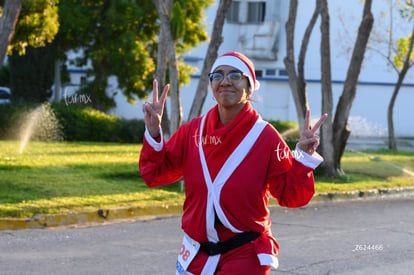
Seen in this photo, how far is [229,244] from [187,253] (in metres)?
0.25

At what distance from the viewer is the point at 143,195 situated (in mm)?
13383

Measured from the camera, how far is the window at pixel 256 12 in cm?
4441

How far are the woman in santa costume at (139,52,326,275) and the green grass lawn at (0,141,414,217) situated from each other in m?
6.96

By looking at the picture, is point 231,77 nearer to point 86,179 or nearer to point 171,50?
point 86,179

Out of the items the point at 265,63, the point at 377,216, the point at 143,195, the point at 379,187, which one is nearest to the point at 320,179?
the point at 379,187

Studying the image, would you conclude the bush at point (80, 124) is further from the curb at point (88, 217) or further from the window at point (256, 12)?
the window at point (256, 12)

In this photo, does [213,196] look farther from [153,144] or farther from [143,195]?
[143,195]

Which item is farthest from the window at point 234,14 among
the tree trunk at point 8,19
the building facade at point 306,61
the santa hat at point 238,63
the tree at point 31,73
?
the santa hat at point 238,63

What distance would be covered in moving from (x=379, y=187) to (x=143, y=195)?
573 centimetres

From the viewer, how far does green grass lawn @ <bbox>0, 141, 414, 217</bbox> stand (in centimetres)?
1211

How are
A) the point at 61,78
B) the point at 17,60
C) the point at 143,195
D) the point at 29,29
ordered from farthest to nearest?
the point at 61,78, the point at 17,60, the point at 29,29, the point at 143,195

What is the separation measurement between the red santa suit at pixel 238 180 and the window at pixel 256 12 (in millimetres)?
40441

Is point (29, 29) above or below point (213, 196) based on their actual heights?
below

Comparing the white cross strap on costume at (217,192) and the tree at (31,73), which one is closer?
the white cross strap on costume at (217,192)
